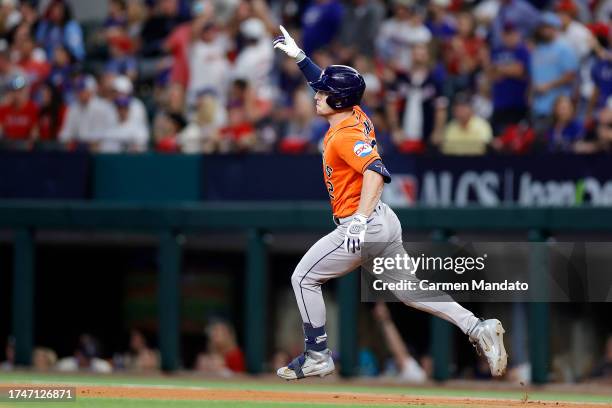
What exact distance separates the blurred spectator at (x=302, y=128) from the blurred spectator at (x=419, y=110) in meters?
0.73

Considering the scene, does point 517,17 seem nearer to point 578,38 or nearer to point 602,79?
point 578,38

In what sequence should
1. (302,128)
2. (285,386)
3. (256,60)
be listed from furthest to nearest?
1. (256,60)
2. (302,128)
3. (285,386)

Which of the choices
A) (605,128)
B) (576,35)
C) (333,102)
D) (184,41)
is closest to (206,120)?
(184,41)

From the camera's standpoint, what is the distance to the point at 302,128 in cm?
1345

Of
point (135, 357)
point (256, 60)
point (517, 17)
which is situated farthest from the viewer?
point (256, 60)

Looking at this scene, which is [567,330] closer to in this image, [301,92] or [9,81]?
[301,92]

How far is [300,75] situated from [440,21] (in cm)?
162

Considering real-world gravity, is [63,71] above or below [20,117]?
above

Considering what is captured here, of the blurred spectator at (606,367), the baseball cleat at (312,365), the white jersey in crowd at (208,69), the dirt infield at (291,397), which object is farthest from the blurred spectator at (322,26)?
the baseball cleat at (312,365)

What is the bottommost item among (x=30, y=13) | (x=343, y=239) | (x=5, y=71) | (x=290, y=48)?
(x=343, y=239)

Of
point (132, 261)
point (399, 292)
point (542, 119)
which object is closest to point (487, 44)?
point (542, 119)

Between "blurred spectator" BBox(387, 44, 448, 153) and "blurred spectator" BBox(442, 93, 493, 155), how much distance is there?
0.19 metres

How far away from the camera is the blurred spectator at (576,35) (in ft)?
42.9

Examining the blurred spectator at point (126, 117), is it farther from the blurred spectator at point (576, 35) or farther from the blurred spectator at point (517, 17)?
the blurred spectator at point (576, 35)
